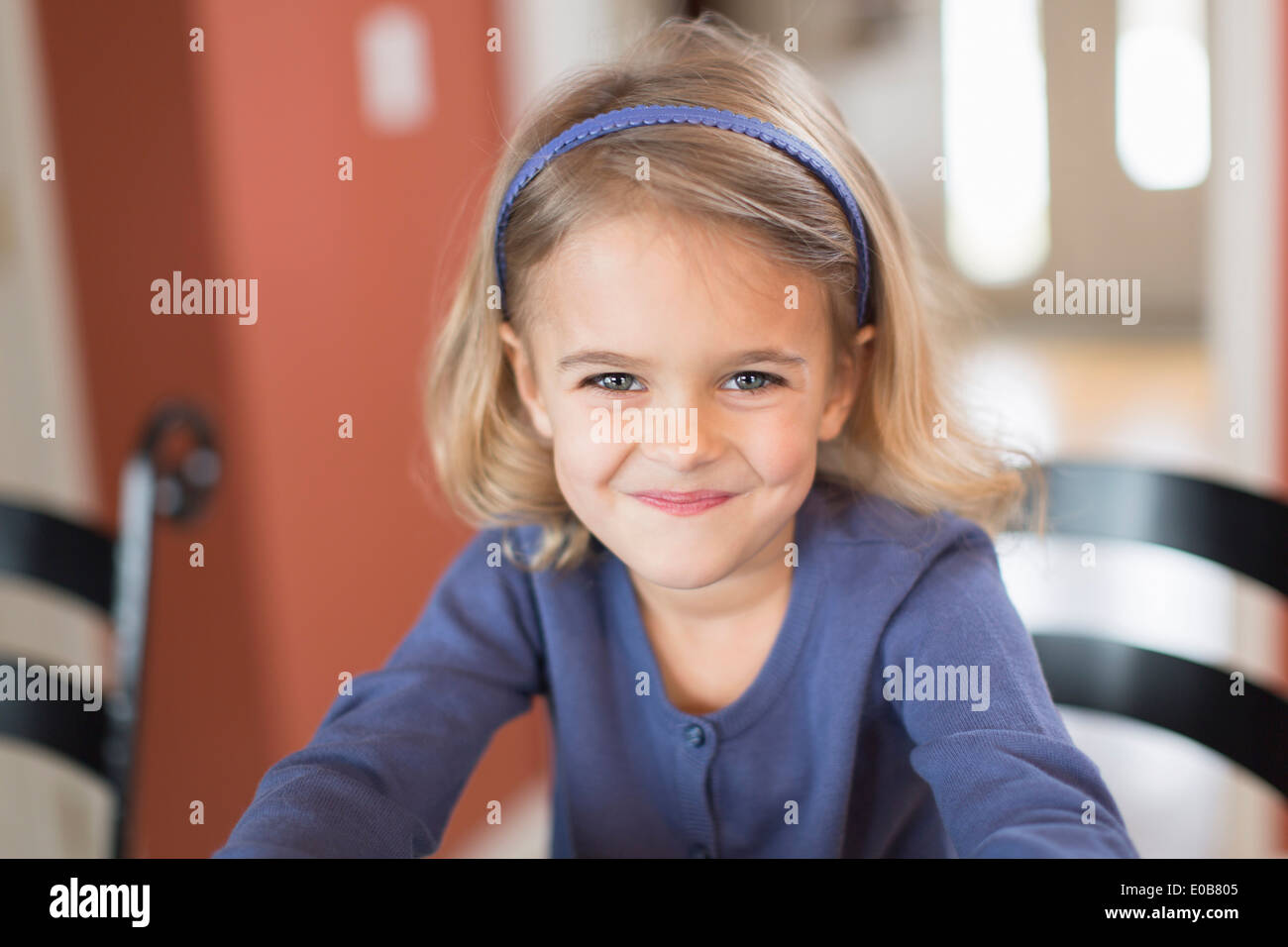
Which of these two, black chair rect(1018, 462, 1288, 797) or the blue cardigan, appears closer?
the blue cardigan

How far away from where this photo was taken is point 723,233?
386 mm

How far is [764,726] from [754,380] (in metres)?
0.17

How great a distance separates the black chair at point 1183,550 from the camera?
0.58 meters

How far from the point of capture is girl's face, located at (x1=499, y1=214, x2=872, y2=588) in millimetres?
374

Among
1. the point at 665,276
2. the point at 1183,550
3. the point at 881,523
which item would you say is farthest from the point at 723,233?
the point at 1183,550

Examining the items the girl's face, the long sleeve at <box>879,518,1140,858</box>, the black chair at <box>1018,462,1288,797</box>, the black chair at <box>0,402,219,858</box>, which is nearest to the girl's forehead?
the girl's face

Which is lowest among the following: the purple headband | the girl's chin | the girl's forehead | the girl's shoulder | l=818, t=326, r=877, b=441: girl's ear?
the girl's chin

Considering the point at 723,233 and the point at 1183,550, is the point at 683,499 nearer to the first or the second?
the point at 723,233

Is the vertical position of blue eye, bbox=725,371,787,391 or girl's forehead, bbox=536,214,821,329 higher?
girl's forehead, bbox=536,214,821,329

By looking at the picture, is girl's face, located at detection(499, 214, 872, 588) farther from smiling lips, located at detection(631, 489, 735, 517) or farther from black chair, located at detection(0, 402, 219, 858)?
black chair, located at detection(0, 402, 219, 858)

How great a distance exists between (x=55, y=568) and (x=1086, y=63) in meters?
0.69

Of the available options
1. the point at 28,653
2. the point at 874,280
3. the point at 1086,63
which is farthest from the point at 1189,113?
the point at 28,653

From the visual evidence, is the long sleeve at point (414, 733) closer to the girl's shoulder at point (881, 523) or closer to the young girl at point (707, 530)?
the young girl at point (707, 530)

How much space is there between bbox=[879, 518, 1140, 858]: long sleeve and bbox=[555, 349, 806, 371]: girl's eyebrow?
114mm
